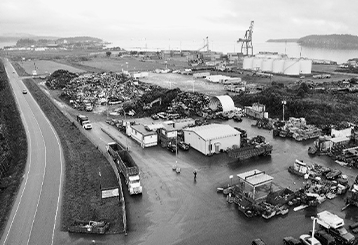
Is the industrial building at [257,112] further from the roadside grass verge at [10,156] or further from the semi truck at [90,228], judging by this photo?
the semi truck at [90,228]

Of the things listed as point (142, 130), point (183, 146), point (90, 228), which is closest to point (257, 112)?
point (183, 146)

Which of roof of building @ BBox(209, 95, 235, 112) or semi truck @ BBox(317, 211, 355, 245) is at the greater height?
roof of building @ BBox(209, 95, 235, 112)

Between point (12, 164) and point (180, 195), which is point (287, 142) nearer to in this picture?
point (180, 195)

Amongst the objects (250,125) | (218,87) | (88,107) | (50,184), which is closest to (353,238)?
(50,184)

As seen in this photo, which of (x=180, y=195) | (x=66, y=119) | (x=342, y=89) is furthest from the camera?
(x=342, y=89)

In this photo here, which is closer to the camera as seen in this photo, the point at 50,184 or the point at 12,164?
the point at 50,184

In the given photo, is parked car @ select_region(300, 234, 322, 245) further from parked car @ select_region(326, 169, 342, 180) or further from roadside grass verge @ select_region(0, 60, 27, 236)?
roadside grass verge @ select_region(0, 60, 27, 236)

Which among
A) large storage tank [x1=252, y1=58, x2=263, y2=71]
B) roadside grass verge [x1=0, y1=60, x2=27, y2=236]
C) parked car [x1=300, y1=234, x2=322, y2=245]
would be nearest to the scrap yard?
parked car [x1=300, y1=234, x2=322, y2=245]
